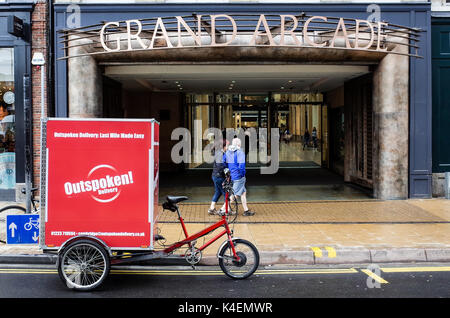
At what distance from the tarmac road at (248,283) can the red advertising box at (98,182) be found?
24.0 inches

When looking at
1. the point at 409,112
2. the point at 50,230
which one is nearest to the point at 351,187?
the point at 409,112

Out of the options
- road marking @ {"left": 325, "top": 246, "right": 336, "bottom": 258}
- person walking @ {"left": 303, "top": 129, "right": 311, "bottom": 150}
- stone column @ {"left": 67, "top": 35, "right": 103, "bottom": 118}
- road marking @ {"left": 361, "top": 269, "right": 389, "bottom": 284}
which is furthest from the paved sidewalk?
person walking @ {"left": 303, "top": 129, "right": 311, "bottom": 150}

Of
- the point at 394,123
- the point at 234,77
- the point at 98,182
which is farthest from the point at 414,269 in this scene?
the point at 234,77

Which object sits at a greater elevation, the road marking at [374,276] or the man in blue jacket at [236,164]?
the man in blue jacket at [236,164]

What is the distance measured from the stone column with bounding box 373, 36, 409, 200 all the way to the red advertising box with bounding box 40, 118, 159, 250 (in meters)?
8.29

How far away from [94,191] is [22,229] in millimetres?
1886

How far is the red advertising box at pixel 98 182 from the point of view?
6012mm

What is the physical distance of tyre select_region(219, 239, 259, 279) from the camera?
639 cm

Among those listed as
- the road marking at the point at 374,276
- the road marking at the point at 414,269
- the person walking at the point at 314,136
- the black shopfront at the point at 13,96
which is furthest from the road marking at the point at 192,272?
the person walking at the point at 314,136

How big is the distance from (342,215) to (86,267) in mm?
6448

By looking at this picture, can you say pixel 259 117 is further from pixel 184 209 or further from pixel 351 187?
pixel 184 209

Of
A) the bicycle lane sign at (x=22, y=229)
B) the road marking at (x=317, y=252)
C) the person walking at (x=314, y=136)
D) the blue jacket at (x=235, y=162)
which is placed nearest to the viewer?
the bicycle lane sign at (x=22, y=229)

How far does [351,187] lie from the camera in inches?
600

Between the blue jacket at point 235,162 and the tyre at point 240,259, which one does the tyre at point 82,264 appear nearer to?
the tyre at point 240,259
